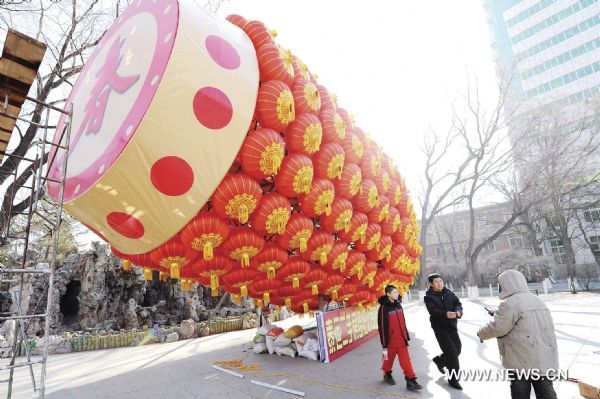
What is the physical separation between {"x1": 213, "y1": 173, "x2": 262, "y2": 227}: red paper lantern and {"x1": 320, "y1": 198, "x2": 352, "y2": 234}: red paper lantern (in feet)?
5.07

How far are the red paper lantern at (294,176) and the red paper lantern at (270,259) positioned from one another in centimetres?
88

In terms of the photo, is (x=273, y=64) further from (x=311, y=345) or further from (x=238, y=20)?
(x=311, y=345)

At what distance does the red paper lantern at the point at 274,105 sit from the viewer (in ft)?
14.0

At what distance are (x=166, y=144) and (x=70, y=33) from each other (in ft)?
32.1

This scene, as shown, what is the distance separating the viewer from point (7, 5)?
844 centimetres

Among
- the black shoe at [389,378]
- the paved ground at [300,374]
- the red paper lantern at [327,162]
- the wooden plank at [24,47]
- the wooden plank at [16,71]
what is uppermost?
the wooden plank at [24,47]

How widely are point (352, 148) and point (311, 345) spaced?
174 inches

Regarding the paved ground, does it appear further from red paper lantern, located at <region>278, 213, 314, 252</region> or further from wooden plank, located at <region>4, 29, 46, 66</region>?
wooden plank, located at <region>4, 29, 46, 66</region>

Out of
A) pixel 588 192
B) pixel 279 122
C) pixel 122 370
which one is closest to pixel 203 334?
pixel 122 370

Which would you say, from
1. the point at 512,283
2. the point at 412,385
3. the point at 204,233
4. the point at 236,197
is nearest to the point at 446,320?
the point at 412,385

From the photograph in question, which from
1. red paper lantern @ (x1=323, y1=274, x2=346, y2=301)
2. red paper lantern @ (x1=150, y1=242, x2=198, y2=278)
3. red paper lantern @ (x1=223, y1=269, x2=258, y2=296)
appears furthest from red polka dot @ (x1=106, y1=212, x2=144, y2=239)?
red paper lantern @ (x1=323, y1=274, x2=346, y2=301)

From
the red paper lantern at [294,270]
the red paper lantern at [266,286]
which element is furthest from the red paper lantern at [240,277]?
the red paper lantern at [266,286]

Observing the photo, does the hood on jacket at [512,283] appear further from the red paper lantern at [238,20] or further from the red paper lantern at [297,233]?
the red paper lantern at [238,20]

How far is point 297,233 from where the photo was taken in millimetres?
4820
